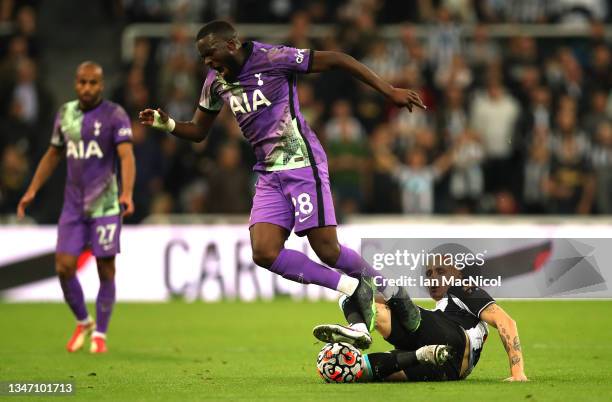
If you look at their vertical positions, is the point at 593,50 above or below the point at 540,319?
above

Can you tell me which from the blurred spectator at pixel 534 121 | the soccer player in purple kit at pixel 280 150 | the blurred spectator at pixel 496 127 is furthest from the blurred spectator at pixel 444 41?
the soccer player in purple kit at pixel 280 150

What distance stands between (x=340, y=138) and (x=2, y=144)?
16.4 ft

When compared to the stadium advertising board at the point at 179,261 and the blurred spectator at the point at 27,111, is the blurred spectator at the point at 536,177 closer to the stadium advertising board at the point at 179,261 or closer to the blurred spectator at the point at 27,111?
the stadium advertising board at the point at 179,261

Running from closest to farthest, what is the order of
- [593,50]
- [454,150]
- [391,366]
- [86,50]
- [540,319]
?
[391,366]
[540,319]
[454,150]
[593,50]
[86,50]

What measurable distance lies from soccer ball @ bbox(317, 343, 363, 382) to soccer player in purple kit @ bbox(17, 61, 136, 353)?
3.39 meters

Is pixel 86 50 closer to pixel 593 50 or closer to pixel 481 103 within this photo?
pixel 481 103

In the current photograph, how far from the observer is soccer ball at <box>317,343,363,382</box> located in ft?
29.4

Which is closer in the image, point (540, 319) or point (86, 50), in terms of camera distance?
point (540, 319)

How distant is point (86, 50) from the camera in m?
22.2

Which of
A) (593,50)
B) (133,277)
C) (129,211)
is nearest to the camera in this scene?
(129,211)

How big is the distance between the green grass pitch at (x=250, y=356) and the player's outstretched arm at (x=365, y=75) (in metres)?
1.90

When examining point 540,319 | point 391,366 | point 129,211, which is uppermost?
point 129,211

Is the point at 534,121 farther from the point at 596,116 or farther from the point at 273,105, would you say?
the point at 273,105

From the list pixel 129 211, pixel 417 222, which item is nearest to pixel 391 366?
pixel 129 211
